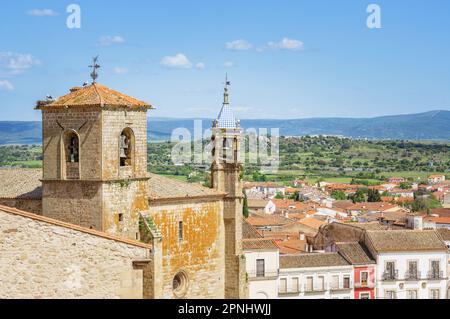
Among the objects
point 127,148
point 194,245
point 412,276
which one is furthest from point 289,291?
point 127,148

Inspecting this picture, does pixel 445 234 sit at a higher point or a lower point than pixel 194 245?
lower

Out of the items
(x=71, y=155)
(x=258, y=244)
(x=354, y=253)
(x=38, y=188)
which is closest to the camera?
(x=71, y=155)

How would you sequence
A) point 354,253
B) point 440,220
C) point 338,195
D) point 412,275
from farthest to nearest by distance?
point 338,195 < point 440,220 < point 412,275 < point 354,253

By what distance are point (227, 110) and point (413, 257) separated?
17995mm

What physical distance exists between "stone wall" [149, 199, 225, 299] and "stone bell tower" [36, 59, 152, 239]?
3.99ft

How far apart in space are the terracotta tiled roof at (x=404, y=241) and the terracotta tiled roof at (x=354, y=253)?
0.70 m

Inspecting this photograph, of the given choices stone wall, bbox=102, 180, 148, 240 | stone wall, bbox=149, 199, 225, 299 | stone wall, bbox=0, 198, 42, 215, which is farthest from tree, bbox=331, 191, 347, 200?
stone wall, bbox=102, 180, 148, 240

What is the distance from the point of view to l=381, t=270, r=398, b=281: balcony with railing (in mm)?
45094

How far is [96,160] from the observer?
24.3m

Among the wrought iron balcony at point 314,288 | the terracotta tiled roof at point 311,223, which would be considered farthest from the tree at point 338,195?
the wrought iron balcony at point 314,288

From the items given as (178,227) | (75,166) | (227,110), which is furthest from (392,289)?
(75,166)

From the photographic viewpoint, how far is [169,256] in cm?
2652

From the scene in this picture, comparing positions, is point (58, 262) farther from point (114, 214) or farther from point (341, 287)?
point (341, 287)

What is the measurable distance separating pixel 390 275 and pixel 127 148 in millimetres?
23737
